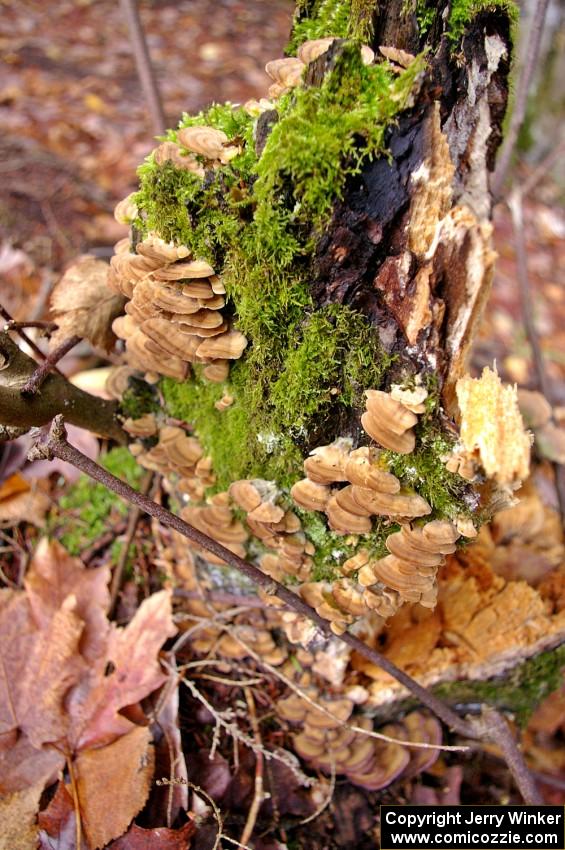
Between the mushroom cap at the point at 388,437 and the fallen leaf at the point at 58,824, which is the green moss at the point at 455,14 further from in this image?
the fallen leaf at the point at 58,824

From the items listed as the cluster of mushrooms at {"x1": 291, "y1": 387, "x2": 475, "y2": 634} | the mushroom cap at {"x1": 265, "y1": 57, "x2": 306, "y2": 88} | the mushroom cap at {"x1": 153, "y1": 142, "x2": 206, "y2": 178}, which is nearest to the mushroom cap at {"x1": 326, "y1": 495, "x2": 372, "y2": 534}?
the cluster of mushrooms at {"x1": 291, "y1": 387, "x2": 475, "y2": 634}

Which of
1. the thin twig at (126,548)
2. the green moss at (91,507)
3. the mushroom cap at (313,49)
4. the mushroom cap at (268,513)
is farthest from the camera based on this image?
the green moss at (91,507)

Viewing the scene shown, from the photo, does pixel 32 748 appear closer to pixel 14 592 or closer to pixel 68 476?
pixel 14 592

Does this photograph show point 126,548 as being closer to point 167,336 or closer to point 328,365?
point 167,336

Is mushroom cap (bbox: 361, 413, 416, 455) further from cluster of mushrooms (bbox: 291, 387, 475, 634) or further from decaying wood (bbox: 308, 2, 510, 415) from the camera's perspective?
decaying wood (bbox: 308, 2, 510, 415)

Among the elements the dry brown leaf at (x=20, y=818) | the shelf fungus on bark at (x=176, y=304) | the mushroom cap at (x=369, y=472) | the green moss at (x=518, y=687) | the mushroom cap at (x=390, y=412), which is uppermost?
the shelf fungus on bark at (x=176, y=304)

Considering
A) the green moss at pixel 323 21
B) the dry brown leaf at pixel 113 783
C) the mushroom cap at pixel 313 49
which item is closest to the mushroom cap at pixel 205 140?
the mushroom cap at pixel 313 49
